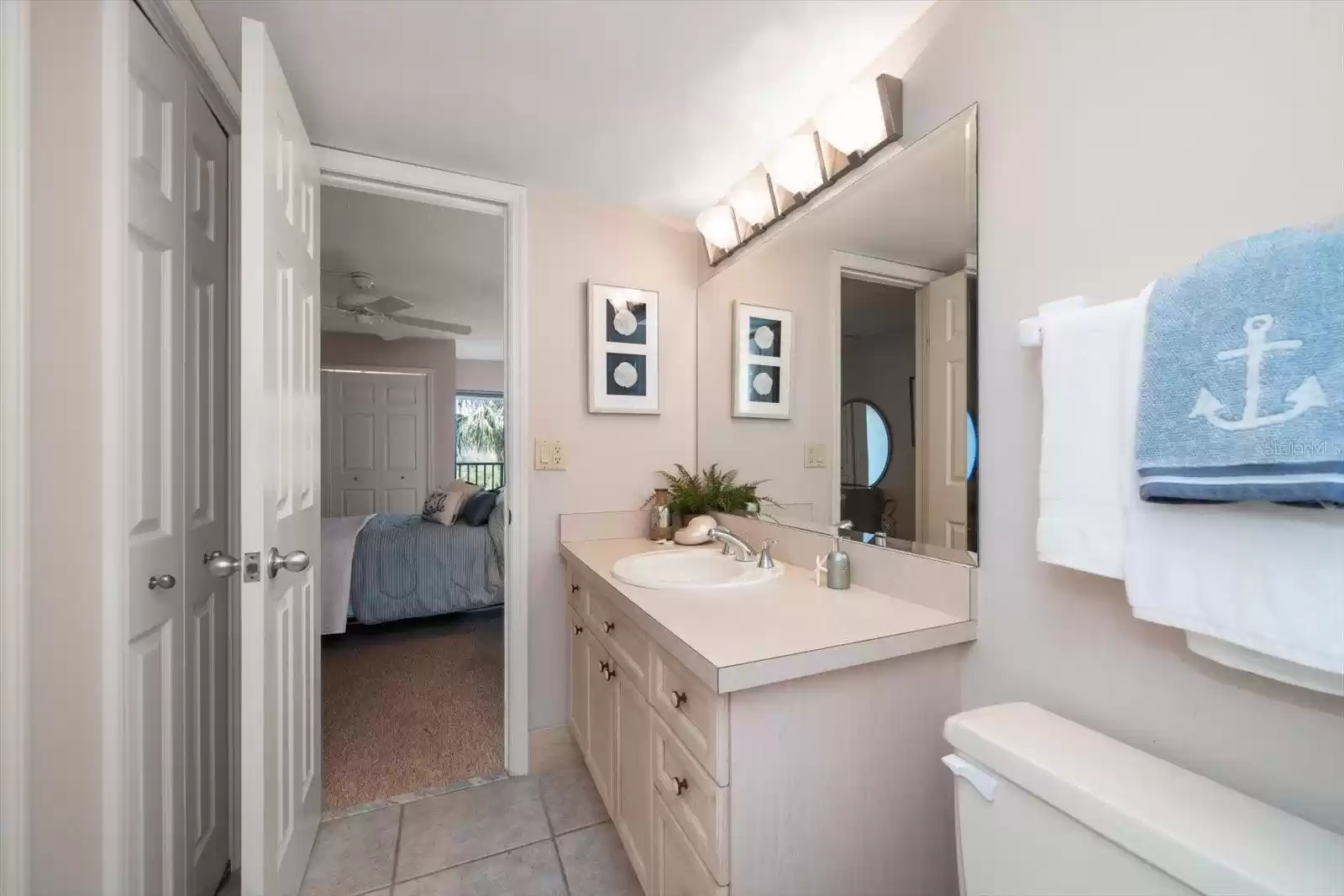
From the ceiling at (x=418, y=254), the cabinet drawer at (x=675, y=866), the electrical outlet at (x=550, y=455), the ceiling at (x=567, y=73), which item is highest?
the ceiling at (x=418, y=254)

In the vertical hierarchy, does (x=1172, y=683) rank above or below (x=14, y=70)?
below

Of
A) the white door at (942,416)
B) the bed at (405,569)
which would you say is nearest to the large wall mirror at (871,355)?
the white door at (942,416)

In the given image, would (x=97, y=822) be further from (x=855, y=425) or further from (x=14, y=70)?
(x=855, y=425)

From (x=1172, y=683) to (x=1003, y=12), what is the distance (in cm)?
120

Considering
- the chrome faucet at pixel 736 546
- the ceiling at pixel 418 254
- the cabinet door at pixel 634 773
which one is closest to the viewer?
the cabinet door at pixel 634 773

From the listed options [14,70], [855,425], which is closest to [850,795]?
[855,425]

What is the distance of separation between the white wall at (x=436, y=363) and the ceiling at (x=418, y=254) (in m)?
0.52

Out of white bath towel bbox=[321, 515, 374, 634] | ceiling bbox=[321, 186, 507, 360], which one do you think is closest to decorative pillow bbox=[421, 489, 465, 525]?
white bath towel bbox=[321, 515, 374, 634]

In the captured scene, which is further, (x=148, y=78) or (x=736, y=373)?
(x=736, y=373)

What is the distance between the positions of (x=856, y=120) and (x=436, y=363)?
16.2 feet

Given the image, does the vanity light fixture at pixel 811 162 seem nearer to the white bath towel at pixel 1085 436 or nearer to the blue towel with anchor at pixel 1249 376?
the white bath towel at pixel 1085 436

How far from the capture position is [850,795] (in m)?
1.00

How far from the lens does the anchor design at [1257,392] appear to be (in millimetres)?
573

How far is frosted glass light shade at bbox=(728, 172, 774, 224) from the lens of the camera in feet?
5.75
